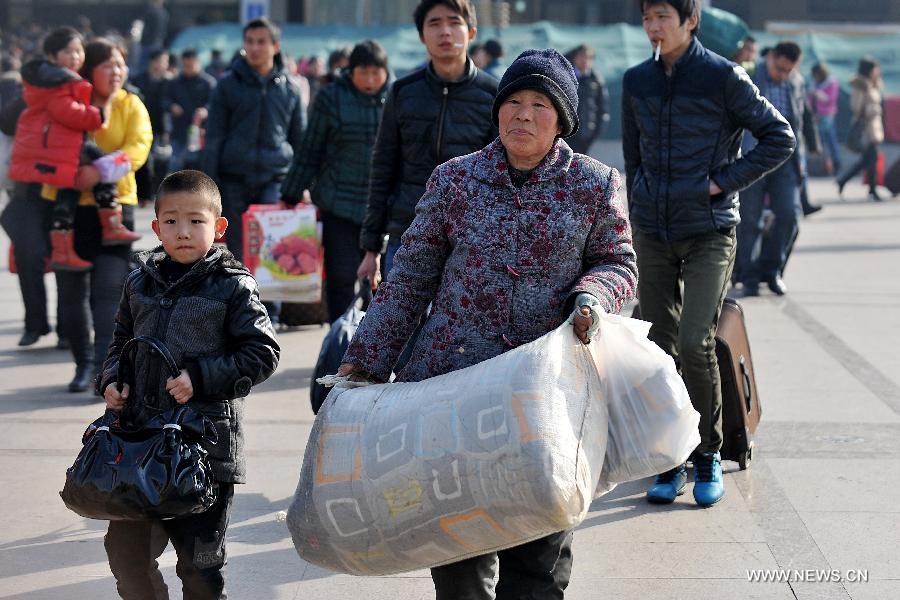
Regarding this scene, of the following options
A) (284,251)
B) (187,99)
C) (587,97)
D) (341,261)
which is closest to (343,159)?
(341,261)

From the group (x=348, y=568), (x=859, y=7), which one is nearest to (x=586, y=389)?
(x=348, y=568)

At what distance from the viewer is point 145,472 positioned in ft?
11.5

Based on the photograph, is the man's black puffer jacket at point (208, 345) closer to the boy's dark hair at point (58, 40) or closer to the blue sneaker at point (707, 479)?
the blue sneaker at point (707, 479)

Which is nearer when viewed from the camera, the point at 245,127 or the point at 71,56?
the point at 71,56

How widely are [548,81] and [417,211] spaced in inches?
19.3

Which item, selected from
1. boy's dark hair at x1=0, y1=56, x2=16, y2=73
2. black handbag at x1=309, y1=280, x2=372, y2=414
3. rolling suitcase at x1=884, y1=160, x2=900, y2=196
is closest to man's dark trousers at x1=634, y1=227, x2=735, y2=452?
black handbag at x1=309, y1=280, x2=372, y2=414

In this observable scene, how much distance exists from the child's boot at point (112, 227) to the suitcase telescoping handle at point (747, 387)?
127 inches

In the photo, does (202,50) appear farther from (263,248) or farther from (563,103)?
(563,103)

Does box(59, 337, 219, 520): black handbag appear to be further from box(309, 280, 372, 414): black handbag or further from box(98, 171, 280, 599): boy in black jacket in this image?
box(309, 280, 372, 414): black handbag

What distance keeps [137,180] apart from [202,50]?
19005 millimetres

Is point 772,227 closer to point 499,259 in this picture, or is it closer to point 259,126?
point 259,126

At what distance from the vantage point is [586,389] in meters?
3.43

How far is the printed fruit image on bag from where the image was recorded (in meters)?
8.31

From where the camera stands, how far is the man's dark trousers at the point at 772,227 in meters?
10.6
